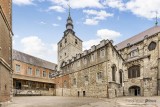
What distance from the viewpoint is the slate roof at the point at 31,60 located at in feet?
161

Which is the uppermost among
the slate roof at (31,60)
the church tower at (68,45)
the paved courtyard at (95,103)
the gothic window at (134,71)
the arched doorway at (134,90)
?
the church tower at (68,45)

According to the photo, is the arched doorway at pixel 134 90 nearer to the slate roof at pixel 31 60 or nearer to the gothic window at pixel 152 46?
the gothic window at pixel 152 46

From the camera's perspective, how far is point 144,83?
33594 millimetres

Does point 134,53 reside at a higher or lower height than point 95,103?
higher

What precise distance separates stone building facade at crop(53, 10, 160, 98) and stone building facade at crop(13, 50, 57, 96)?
6.17 m

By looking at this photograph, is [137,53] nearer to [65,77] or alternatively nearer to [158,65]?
[158,65]

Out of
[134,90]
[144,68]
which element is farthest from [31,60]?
[144,68]

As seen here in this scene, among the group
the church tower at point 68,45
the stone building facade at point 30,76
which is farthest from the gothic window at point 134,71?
the church tower at point 68,45

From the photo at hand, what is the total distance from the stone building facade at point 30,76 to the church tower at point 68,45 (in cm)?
561

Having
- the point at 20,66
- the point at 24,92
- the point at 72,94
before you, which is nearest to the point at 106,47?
the point at 72,94

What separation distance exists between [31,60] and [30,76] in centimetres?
985

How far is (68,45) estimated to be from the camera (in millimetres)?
57250

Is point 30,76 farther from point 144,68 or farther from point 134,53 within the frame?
point 144,68

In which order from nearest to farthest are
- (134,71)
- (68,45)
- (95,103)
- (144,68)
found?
1. (95,103)
2. (144,68)
3. (134,71)
4. (68,45)
